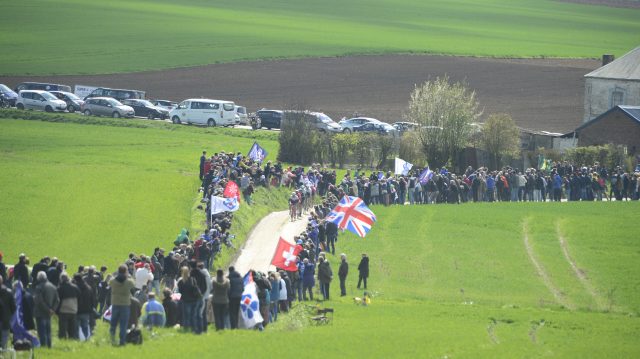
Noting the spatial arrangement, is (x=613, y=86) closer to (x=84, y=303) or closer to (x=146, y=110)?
(x=146, y=110)

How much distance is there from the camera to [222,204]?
144ft

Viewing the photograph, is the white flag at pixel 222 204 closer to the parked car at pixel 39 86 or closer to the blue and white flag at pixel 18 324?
the blue and white flag at pixel 18 324

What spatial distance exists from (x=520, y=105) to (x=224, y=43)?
33.3 metres

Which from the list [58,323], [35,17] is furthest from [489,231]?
[35,17]

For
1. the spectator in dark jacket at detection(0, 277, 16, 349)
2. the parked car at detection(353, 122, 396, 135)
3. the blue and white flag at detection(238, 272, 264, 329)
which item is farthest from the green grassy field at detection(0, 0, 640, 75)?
the spectator in dark jacket at detection(0, 277, 16, 349)

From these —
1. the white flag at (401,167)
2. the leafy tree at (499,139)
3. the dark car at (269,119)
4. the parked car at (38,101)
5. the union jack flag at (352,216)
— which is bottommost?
the union jack flag at (352,216)

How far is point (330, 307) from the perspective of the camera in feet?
115

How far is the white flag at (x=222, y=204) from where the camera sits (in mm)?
43562

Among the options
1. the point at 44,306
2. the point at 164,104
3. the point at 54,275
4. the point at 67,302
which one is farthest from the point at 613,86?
the point at 44,306

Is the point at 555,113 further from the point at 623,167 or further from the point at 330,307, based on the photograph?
the point at 330,307

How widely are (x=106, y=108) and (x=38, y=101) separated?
4.58 metres

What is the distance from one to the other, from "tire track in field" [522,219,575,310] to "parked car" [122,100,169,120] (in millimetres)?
38377

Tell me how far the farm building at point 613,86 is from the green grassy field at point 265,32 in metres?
31.4

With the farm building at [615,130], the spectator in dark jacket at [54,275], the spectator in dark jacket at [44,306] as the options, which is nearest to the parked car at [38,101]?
the farm building at [615,130]
